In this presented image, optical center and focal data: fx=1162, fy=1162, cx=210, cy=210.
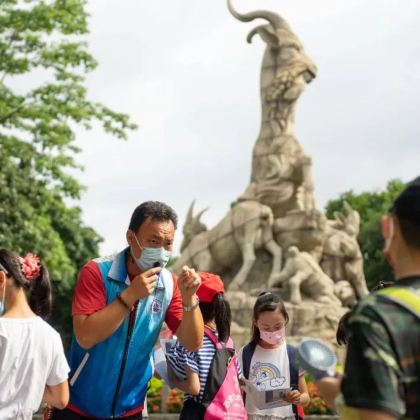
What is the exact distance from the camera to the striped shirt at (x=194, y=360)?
6434 mm

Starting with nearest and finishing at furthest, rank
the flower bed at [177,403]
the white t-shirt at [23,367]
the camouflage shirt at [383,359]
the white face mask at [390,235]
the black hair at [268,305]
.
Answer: the camouflage shirt at [383,359]
the white face mask at [390,235]
the white t-shirt at [23,367]
the black hair at [268,305]
the flower bed at [177,403]

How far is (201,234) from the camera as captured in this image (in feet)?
81.4

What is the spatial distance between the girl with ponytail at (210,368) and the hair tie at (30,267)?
1123 millimetres

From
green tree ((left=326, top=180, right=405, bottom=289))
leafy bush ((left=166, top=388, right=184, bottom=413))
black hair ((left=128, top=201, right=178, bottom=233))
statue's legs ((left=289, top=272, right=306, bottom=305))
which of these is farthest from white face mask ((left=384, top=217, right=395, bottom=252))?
green tree ((left=326, top=180, right=405, bottom=289))

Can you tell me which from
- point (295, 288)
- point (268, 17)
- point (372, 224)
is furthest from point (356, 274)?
point (372, 224)

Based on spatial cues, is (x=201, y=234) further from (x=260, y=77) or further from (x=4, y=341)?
(x=4, y=341)

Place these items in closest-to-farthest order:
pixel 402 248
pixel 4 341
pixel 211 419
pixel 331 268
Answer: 1. pixel 402 248
2. pixel 4 341
3. pixel 211 419
4. pixel 331 268

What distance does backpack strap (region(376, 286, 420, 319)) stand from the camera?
9.81 feet

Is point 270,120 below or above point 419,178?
above

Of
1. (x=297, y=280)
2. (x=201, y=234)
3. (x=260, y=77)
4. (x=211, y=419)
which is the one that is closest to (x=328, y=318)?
(x=297, y=280)

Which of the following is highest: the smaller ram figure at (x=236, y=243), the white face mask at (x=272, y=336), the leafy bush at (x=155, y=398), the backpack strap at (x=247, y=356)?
the smaller ram figure at (x=236, y=243)

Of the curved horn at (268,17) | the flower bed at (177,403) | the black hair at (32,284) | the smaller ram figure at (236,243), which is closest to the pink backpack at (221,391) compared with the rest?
the black hair at (32,284)

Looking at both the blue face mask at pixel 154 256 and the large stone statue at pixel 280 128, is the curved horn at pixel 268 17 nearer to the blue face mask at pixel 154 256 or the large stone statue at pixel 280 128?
the large stone statue at pixel 280 128

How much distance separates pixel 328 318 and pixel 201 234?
364 centimetres
